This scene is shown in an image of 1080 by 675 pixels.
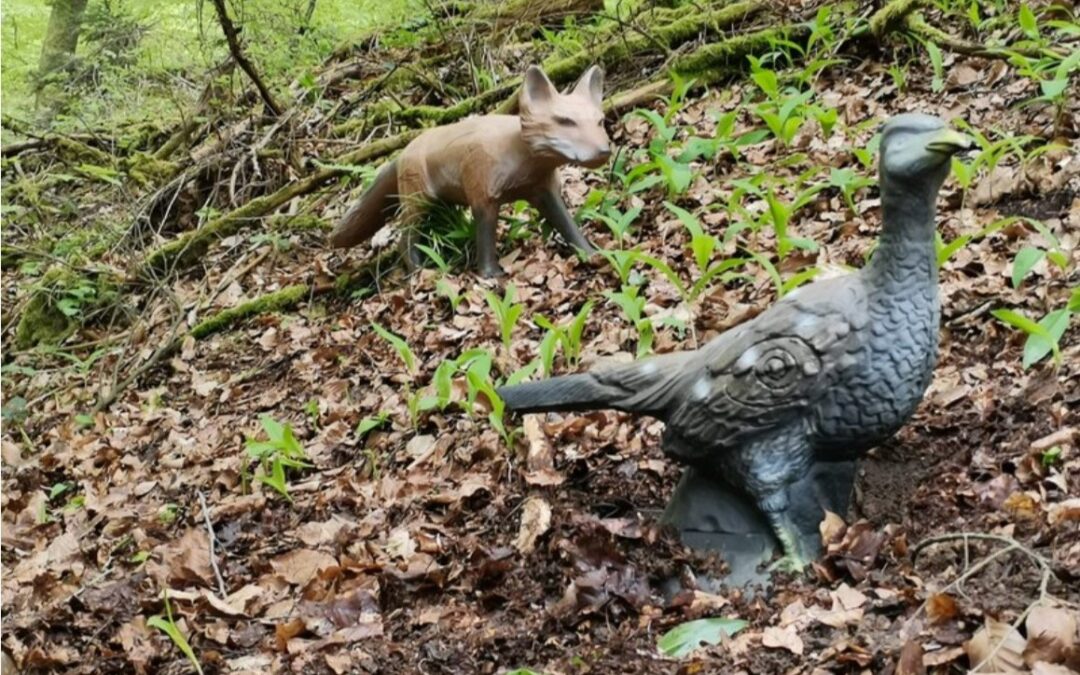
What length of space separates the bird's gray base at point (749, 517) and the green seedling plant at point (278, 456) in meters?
1.83

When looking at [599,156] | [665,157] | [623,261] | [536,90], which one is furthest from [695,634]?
[665,157]

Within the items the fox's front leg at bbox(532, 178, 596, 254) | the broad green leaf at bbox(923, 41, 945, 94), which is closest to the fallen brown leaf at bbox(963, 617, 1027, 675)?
the fox's front leg at bbox(532, 178, 596, 254)

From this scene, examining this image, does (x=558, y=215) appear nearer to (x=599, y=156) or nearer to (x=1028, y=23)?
(x=599, y=156)

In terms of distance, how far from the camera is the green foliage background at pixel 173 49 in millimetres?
8398

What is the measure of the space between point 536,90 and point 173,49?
5750 mm

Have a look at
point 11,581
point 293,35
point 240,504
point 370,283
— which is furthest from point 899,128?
point 293,35

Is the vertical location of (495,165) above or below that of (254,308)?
above

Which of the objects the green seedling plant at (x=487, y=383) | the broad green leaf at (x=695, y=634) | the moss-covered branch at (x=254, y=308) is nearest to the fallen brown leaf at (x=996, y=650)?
the broad green leaf at (x=695, y=634)

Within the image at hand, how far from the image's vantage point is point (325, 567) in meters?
3.41

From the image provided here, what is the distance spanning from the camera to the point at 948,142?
2430 mm

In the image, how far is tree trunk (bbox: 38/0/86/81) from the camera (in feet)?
34.7

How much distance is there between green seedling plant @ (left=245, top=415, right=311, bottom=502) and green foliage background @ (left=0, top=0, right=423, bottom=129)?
14.4 feet

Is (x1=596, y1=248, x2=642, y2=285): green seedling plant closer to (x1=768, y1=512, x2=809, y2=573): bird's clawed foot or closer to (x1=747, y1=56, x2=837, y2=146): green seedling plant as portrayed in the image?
(x1=747, y1=56, x2=837, y2=146): green seedling plant

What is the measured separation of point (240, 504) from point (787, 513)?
2.28 metres
